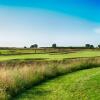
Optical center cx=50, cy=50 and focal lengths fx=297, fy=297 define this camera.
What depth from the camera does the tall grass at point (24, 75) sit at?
42.8 ft

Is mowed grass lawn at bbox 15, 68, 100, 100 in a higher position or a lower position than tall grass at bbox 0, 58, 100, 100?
lower

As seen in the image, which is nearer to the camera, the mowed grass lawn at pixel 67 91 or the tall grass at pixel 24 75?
the mowed grass lawn at pixel 67 91

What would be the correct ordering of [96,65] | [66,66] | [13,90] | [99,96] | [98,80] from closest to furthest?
[99,96]
[13,90]
[98,80]
[66,66]
[96,65]

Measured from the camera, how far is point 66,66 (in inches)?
914

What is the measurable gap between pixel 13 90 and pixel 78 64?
12418 mm

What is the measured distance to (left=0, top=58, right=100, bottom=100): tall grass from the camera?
42.8 feet

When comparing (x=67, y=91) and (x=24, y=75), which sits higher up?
(x=24, y=75)

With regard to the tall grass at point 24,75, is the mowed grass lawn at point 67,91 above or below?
below

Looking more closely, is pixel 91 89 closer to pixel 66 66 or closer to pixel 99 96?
pixel 99 96

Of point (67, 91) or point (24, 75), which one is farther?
point (24, 75)

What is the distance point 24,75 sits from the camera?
16.5 m

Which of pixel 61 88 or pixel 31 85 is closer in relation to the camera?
pixel 61 88

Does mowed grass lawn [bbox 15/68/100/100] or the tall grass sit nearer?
mowed grass lawn [bbox 15/68/100/100]

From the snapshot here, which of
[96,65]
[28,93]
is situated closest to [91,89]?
[28,93]
